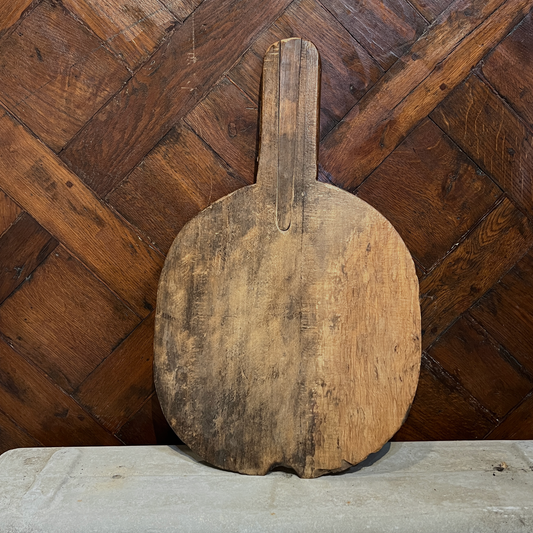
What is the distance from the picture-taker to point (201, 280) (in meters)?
0.86

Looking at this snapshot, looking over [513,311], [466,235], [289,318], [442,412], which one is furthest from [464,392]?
[289,318]

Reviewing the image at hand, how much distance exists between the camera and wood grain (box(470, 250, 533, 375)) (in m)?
1.00

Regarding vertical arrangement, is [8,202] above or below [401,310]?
above

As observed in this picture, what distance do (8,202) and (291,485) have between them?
75 centimetres

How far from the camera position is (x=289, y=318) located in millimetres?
853

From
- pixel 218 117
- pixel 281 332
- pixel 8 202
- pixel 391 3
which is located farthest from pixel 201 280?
pixel 391 3

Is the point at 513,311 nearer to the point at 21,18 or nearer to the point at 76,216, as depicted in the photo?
the point at 76,216

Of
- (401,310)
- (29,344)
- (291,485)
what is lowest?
(291,485)

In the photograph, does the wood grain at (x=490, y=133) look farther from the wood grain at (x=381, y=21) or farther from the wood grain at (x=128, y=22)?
the wood grain at (x=128, y=22)

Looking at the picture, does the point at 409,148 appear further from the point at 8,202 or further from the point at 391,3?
the point at 8,202

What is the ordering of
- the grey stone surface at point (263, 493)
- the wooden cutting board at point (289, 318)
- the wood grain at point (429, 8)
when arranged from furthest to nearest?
the wood grain at point (429, 8) → the wooden cutting board at point (289, 318) → the grey stone surface at point (263, 493)

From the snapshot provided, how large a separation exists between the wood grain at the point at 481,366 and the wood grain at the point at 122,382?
22.6 inches

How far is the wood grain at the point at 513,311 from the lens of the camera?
3.28 feet

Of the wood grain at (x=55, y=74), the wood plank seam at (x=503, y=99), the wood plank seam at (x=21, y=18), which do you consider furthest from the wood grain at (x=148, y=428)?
the wood plank seam at (x=503, y=99)
